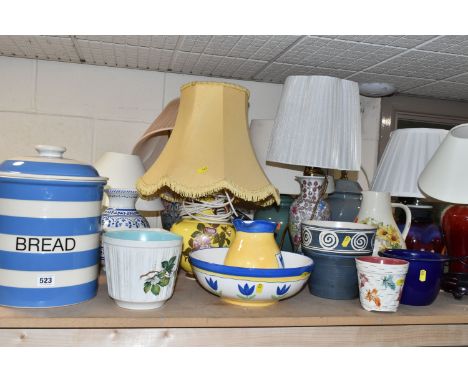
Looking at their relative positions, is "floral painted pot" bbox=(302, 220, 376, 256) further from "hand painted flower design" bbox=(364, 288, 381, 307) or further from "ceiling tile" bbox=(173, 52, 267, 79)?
"ceiling tile" bbox=(173, 52, 267, 79)

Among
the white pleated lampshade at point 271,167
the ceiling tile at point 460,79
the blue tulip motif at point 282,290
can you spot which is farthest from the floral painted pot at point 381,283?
the ceiling tile at point 460,79

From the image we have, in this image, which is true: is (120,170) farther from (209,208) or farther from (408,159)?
(408,159)

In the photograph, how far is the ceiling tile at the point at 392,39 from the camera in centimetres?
94

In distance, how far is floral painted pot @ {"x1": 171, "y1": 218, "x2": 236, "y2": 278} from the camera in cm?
87

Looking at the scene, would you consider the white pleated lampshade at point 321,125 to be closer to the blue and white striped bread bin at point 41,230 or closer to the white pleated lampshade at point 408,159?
the white pleated lampshade at point 408,159

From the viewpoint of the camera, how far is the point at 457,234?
0.98 m

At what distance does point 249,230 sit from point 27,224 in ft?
1.15

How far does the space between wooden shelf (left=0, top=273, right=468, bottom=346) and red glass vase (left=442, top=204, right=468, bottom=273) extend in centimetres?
16

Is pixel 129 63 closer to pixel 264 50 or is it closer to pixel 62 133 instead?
pixel 62 133

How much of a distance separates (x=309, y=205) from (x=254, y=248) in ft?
0.83

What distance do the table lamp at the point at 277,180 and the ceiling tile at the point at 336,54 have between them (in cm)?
18

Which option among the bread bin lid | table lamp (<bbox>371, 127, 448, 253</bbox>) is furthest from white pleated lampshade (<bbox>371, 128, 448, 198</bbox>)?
the bread bin lid

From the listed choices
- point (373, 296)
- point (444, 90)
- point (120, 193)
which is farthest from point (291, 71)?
point (373, 296)
